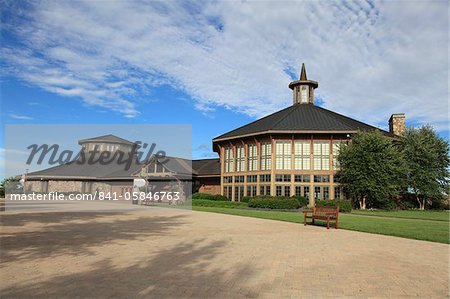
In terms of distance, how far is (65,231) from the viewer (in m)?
12.5

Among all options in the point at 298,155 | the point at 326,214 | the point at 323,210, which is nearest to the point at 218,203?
the point at 298,155

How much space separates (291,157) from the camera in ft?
120

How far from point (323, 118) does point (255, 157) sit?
930 centimetres

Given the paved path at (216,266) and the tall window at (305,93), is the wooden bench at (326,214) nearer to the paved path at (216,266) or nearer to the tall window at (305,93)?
the paved path at (216,266)

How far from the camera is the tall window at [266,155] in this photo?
3708 centimetres

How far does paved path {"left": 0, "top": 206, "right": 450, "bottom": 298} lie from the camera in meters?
5.66

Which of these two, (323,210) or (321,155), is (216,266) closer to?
(323,210)

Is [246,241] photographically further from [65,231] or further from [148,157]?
[148,157]

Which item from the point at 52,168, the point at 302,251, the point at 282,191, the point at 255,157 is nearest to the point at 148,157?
the point at 255,157

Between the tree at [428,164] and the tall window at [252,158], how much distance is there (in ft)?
51.4

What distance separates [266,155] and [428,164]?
1672 centimetres

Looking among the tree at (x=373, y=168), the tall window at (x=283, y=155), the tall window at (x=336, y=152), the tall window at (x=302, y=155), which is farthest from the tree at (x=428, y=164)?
the tall window at (x=283, y=155)

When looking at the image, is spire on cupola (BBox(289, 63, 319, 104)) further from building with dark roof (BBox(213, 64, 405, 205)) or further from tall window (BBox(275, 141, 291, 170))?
tall window (BBox(275, 141, 291, 170))

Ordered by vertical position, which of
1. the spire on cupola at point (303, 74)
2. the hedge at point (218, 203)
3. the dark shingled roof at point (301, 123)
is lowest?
→ the hedge at point (218, 203)
